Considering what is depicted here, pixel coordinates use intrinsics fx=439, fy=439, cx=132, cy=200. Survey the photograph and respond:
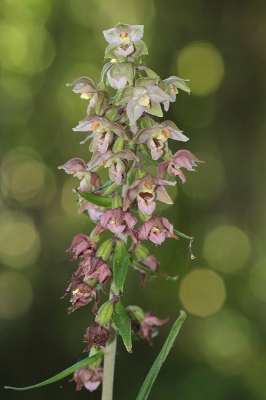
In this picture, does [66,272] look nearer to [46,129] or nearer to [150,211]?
[46,129]

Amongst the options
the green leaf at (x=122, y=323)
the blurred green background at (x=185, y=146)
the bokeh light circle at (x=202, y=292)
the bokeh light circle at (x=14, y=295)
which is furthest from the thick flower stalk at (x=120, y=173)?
the bokeh light circle at (x=14, y=295)

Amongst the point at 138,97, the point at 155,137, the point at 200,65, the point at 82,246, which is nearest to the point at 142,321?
the point at 82,246

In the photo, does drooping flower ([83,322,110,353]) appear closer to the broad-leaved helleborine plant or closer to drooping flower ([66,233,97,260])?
the broad-leaved helleborine plant

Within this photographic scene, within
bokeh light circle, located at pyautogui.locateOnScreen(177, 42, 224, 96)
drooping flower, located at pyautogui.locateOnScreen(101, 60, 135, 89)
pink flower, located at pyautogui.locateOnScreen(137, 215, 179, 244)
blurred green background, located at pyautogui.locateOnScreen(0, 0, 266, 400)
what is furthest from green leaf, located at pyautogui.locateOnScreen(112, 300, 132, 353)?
bokeh light circle, located at pyautogui.locateOnScreen(177, 42, 224, 96)

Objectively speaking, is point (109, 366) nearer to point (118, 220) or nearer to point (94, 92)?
point (118, 220)

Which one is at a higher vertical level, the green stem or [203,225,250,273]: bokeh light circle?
the green stem

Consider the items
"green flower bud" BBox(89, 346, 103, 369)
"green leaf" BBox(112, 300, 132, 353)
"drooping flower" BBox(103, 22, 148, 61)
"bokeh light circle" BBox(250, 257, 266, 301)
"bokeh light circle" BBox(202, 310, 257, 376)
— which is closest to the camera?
"green leaf" BBox(112, 300, 132, 353)
